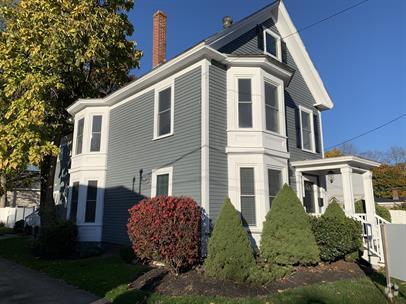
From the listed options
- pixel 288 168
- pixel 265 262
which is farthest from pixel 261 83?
pixel 265 262

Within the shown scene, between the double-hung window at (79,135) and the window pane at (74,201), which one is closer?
the window pane at (74,201)

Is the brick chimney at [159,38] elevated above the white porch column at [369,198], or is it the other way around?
the brick chimney at [159,38]

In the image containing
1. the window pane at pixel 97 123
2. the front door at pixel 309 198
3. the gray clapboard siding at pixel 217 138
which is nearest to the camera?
the gray clapboard siding at pixel 217 138

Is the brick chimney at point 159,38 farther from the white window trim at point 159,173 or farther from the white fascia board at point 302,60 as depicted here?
the white window trim at point 159,173

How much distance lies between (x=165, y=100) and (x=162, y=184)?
3349 millimetres

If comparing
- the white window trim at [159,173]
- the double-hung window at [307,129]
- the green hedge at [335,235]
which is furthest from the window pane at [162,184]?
the double-hung window at [307,129]

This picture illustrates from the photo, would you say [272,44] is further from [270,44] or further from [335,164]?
[335,164]

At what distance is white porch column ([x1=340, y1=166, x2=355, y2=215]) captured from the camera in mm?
12492

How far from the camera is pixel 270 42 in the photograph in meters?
15.6

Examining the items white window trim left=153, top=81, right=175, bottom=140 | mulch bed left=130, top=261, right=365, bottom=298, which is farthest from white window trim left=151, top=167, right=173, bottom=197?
mulch bed left=130, top=261, right=365, bottom=298

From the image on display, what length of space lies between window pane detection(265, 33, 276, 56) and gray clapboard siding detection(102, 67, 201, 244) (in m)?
5.01

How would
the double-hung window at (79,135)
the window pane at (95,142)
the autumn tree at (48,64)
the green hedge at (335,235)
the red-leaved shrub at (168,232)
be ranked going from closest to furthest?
1. the red-leaved shrub at (168,232)
2. the green hedge at (335,235)
3. the autumn tree at (48,64)
4. the window pane at (95,142)
5. the double-hung window at (79,135)

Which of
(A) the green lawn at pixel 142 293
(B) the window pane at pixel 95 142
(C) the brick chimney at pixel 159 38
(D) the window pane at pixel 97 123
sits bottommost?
(A) the green lawn at pixel 142 293

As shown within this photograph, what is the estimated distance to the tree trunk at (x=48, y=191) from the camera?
14.6 metres
